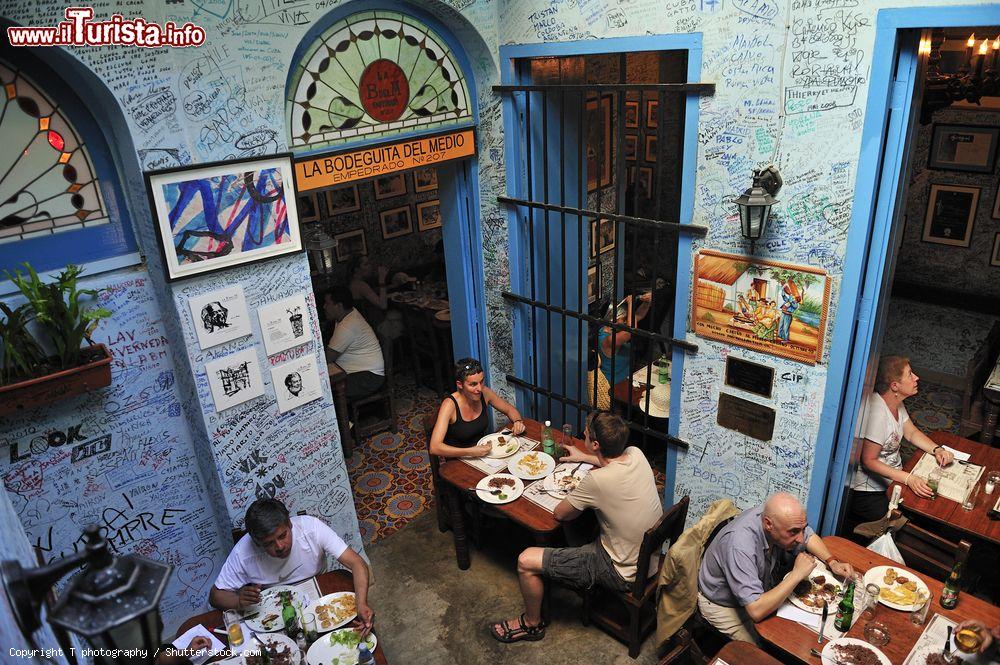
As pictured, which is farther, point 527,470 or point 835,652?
point 527,470

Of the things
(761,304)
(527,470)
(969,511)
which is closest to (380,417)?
(527,470)

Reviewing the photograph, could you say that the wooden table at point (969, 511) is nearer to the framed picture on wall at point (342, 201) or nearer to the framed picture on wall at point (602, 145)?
the framed picture on wall at point (602, 145)

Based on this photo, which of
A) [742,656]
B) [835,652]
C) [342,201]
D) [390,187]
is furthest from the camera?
[390,187]

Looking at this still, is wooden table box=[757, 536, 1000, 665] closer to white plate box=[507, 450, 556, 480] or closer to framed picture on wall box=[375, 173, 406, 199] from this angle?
white plate box=[507, 450, 556, 480]

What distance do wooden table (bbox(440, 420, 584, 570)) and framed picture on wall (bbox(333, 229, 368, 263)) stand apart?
529 centimetres

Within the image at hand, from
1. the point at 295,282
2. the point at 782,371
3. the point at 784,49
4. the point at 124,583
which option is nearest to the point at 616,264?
the point at 782,371

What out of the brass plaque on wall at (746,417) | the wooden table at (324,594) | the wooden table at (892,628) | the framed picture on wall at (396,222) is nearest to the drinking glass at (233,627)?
the wooden table at (324,594)

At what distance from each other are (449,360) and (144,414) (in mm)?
4389

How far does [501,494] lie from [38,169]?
3604 mm

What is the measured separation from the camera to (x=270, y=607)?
3.94m

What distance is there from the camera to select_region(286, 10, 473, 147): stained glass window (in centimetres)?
459

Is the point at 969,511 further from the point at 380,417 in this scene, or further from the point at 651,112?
the point at 651,112

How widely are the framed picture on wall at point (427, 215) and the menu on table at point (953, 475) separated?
7.65 m

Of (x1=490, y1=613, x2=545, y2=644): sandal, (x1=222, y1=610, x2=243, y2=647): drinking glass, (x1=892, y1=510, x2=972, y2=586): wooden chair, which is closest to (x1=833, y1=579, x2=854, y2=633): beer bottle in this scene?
(x1=892, y1=510, x2=972, y2=586): wooden chair
